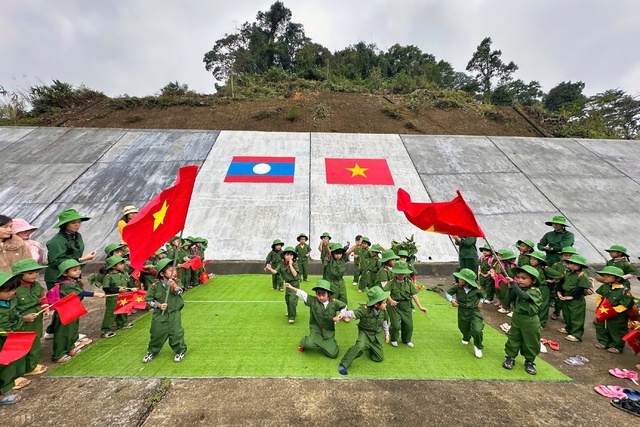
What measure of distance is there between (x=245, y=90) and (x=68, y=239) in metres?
24.8

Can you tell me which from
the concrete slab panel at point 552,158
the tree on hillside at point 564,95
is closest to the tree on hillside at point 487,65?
the tree on hillside at point 564,95

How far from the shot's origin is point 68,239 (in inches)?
238

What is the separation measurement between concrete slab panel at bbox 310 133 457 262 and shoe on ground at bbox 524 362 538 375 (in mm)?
6371

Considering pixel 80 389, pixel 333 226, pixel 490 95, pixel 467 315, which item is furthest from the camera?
pixel 490 95

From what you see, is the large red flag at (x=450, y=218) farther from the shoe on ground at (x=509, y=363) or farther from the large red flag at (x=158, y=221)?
the large red flag at (x=158, y=221)

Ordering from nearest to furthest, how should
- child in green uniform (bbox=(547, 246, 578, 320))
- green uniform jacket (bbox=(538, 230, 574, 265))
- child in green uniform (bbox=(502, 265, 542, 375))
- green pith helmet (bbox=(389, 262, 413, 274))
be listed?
child in green uniform (bbox=(502, 265, 542, 375)), green pith helmet (bbox=(389, 262, 413, 274)), child in green uniform (bbox=(547, 246, 578, 320)), green uniform jacket (bbox=(538, 230, 574, 265))

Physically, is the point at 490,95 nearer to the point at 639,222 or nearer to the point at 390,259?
the point at 639,222

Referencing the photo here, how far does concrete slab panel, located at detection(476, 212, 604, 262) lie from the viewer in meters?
11.7

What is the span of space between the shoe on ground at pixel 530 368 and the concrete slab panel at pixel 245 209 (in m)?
8.23

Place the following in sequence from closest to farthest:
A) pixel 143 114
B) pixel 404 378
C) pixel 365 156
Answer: pixel 404 378, pixel 365 156, pixel 143 114

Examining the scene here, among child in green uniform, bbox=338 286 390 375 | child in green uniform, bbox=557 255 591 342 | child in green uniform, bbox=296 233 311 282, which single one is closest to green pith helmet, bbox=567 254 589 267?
child in green uniform, bbox=557 255 591 342

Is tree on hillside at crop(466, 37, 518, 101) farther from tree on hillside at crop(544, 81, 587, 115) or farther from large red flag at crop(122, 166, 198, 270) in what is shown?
large red flag at crop(122, 166, 198, 270)

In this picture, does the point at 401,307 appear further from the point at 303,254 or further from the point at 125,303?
the point at 125,303

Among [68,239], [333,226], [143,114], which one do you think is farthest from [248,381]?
[143,114]
